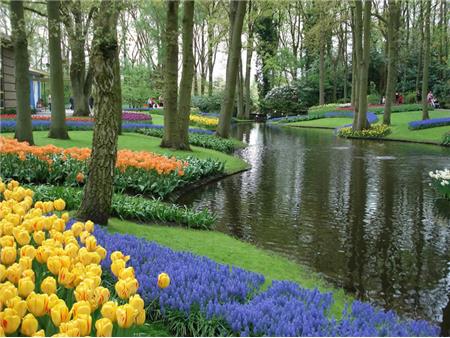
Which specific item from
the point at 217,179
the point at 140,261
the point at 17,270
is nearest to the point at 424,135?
the point at 217,179

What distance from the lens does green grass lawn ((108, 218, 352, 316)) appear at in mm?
6148

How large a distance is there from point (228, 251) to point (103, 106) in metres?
2.54

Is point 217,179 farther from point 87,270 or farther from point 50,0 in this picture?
point 87,270

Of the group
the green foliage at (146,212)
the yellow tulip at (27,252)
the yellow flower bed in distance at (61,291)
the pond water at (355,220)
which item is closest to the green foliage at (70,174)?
the pond water at (355,220)

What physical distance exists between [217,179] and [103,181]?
771 centimetres

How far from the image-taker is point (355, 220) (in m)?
9.66

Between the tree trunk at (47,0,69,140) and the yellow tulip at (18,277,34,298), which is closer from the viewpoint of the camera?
the yellow tulip at (18,277,34,298)

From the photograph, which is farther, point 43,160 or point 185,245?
point 43,160

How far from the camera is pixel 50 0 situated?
15734 mm

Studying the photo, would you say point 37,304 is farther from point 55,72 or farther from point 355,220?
point 55,72

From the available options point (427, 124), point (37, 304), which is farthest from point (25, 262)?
point (427, 124)

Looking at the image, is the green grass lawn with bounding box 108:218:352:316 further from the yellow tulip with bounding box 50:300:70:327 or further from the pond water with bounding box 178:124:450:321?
the yellow tulip with bounding box 50:300:70:327

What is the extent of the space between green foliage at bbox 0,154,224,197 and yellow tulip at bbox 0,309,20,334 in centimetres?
733

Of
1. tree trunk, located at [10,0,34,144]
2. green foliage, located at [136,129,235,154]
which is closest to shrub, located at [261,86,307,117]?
green foliage, located at [136,129,235,154]
